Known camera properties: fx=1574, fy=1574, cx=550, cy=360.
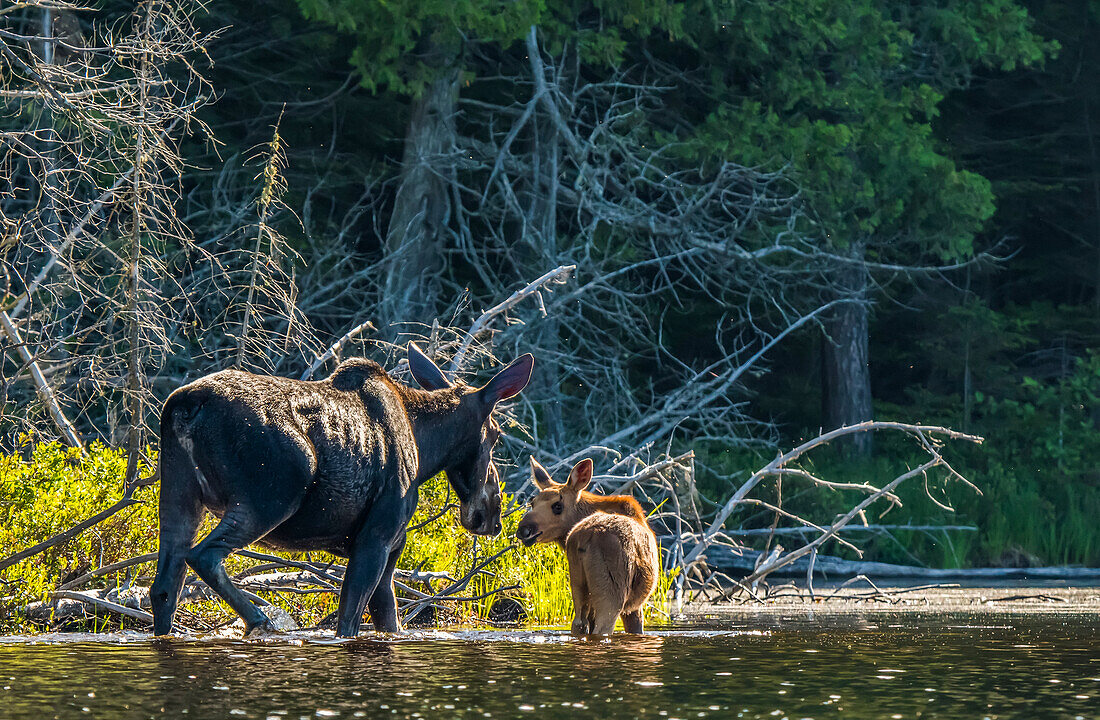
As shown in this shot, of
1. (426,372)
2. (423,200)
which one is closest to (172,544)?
(426,372)

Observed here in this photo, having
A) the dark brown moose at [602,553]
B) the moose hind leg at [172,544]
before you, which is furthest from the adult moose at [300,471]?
the dark brown moose at [602,553]

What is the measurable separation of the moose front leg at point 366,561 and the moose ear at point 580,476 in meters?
1.95

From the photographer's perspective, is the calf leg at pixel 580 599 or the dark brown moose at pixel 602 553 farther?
the calf leg at pixel 580 599

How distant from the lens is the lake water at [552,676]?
5.46m

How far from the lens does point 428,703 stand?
556 centimetres

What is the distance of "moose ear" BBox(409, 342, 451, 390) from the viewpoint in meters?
9.12

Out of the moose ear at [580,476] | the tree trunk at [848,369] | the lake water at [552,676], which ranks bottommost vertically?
the lake water at [552,676]

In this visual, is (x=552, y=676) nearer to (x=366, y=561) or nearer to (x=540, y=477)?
(x=366, y=561)

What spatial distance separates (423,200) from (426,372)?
→ 11175mm

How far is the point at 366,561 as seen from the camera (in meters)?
7.93

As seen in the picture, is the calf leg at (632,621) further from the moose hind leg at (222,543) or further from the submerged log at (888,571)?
the submerged log at (888,571)

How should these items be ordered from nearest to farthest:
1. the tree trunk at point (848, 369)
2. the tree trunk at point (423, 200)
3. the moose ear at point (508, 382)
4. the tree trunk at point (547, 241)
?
the moose ear at point (508, 382) → the tree trunk at point (547, 241) → the tree trunk at point (423, 200) → the tree trunk at point (848, 369)

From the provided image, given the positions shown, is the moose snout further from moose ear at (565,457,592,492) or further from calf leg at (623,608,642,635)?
calf leg at (623,608,642,635)

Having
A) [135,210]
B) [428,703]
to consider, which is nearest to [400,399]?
[135,210]
